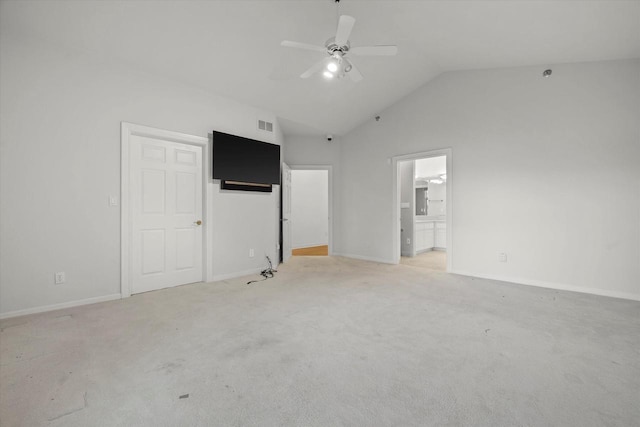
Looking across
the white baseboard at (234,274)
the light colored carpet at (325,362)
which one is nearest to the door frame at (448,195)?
the light colored carpet at (325,362)

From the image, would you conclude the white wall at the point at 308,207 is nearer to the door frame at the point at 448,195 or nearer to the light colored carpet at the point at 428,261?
the door frame at the point at 448,195

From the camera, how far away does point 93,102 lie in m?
3.08

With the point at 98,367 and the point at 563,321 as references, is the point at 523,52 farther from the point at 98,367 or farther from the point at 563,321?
the point at 98,367

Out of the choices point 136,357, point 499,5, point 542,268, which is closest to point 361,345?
point 136,357

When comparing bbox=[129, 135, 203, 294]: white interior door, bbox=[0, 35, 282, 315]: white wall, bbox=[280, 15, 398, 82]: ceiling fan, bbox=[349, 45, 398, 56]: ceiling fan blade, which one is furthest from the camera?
bbox=[129, 135, 203, 294]: white interior door

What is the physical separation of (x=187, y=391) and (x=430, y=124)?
197 inches

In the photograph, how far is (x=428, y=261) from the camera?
571cm

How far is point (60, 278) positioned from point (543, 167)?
20.4 ft

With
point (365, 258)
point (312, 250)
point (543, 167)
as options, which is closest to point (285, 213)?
point (365, 258)

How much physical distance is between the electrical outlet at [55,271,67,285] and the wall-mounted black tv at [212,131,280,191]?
202cm

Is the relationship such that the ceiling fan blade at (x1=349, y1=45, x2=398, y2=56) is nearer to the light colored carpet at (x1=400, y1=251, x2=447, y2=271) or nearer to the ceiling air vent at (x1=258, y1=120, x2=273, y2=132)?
the ceiling air vent at (x1=258, y1=120, x2=273, y2=132)

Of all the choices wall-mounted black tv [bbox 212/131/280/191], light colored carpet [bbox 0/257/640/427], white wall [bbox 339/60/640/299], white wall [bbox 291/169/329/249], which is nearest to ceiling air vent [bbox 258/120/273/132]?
wall-mounted black tv [bbox 212/131/280/191]

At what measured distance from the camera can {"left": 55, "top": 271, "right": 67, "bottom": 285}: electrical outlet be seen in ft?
9.50

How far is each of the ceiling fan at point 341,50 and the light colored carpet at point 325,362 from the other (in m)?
2.62
